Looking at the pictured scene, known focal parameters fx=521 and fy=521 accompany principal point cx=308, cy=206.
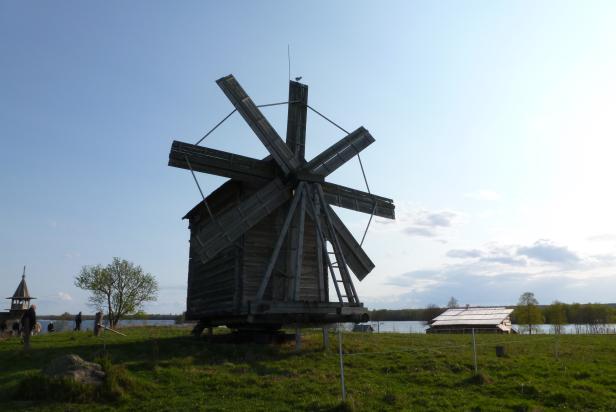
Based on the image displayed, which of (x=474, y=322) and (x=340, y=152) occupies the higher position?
(x=340, y=152)

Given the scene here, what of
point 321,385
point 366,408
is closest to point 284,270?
point 321,385

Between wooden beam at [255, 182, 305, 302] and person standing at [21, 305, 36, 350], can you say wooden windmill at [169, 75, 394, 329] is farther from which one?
person standing at [21, 305, 36, 350]

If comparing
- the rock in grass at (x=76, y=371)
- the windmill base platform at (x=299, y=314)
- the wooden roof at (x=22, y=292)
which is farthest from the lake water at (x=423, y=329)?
the wooden roof at (x=22, y=292)

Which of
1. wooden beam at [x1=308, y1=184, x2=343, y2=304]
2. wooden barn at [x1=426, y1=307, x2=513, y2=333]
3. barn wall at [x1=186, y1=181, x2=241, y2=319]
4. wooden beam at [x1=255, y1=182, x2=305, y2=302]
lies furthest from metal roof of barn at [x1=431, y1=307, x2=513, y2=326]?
wooden beam at [x1=255, y1=182, x2=305, y2=302]

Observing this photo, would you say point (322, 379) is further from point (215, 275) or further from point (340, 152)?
point (340, 152)

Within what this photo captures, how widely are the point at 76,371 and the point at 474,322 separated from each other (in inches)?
1583

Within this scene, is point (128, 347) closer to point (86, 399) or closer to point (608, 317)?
point (86, 399)

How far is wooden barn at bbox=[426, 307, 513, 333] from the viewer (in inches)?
1760

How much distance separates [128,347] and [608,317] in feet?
320

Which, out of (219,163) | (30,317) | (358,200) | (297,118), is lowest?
(30,317)

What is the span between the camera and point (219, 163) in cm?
1816

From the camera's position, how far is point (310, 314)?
57.4 feet

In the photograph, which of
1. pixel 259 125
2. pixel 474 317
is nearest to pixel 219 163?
pixel 259 125

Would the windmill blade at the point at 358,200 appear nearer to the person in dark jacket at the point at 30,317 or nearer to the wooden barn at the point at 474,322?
the person in dark jacket at the point at 30,317
